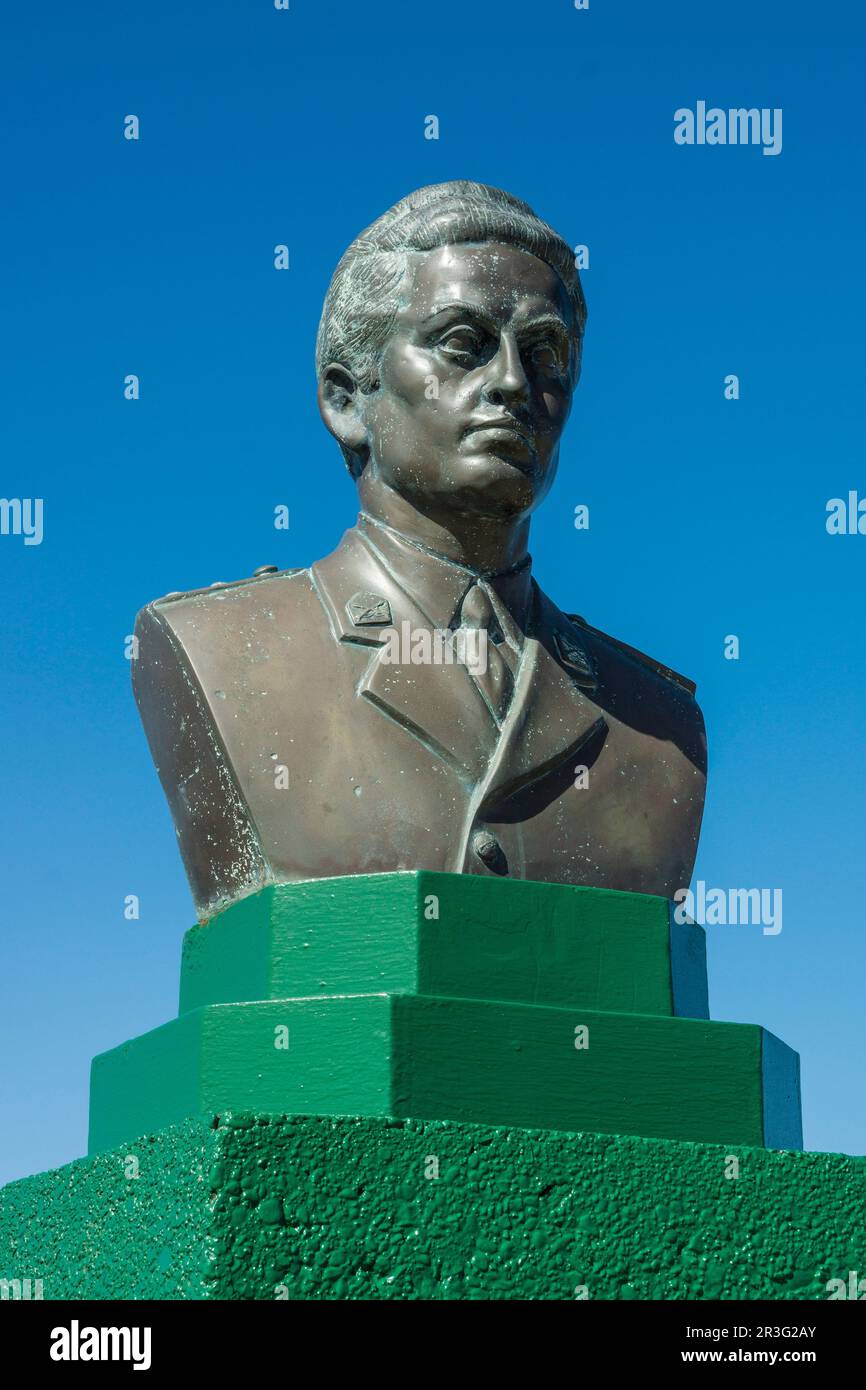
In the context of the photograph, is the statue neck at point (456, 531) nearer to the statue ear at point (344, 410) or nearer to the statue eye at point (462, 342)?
the statue ear at point (344, 410)

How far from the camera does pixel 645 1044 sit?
19.0 feet

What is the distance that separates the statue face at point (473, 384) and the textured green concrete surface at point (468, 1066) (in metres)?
1.90

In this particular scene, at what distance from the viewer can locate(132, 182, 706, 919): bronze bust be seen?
6.18 meters

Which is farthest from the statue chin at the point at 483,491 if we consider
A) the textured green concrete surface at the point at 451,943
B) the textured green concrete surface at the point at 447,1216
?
the textured green concrete surface at the point at 447,1216

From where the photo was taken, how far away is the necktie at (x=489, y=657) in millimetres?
6543

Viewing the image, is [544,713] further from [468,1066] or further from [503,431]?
[468,1066]

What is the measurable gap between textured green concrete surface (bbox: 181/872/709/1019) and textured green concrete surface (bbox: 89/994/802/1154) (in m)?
0.18

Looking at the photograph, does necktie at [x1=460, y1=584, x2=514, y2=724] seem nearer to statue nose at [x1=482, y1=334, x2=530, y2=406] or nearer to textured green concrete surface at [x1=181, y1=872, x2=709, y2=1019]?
statue nose at [x1=482, y1=334, x2=530, y2=406]

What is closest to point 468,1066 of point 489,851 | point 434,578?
point 489,851

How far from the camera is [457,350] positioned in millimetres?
6582

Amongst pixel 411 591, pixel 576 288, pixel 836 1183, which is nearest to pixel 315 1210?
pixel 836 1183

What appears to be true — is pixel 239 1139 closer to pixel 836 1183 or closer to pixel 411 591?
pixel 836 1183

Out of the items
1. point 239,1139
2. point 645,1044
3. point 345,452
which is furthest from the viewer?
point 345,452
